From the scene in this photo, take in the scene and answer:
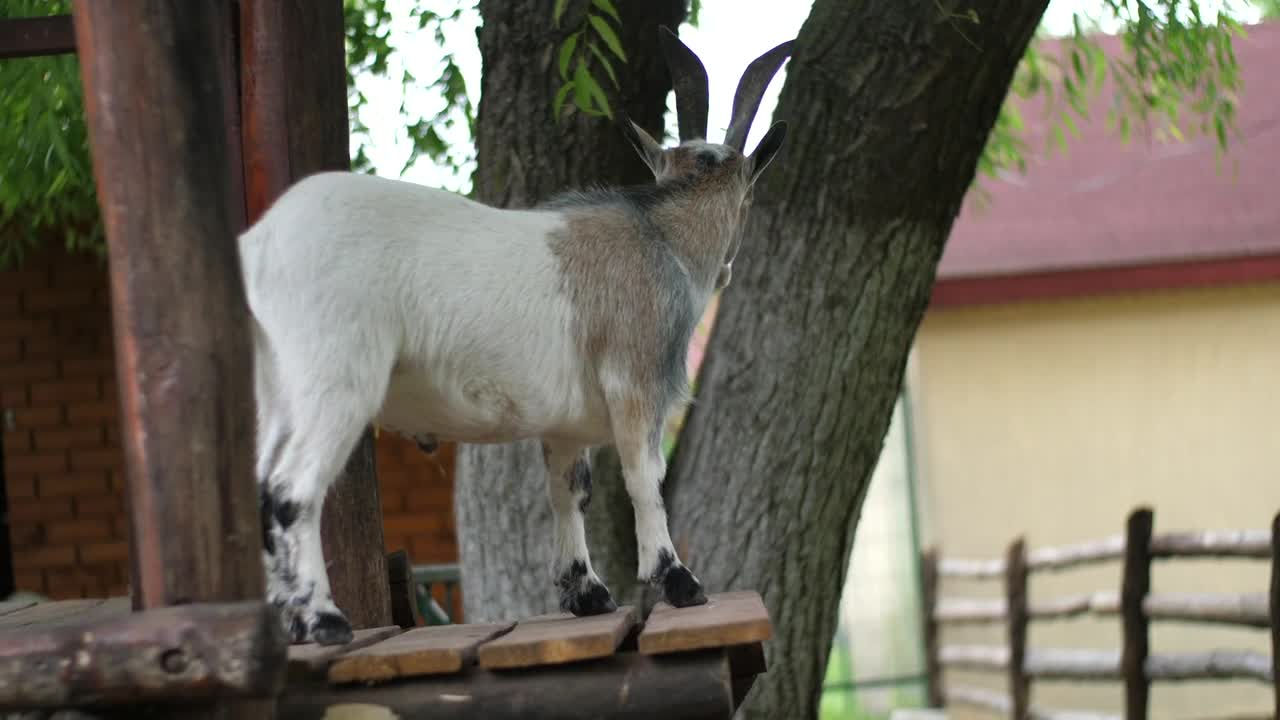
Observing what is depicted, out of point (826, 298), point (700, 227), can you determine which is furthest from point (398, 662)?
point (826, 298)

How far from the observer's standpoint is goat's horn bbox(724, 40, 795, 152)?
330 centimetres

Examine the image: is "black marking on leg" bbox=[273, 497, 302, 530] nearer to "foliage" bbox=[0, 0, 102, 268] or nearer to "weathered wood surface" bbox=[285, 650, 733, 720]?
"weathered wood surface" bbox=[285, 650, 733, 720]

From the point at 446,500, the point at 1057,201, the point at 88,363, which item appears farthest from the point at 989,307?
the point at 88,363

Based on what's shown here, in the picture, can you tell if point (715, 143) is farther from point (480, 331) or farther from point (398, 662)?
point (398, 662)

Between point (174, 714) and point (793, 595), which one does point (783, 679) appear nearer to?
point (793, 595)

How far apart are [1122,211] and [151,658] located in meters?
9.12

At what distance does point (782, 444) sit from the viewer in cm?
435

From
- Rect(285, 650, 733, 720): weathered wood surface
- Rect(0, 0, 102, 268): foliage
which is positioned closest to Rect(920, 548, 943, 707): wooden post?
Rect(0, 0, 102, 268): foliage

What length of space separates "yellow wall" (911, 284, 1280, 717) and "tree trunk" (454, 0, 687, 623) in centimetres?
587

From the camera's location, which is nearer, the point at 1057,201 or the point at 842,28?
the point at 842,28

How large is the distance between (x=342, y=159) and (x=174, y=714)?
5.86 feet

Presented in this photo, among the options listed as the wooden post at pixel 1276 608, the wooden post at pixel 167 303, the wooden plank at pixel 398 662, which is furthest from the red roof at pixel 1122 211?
the wooden post at pixel 167 303

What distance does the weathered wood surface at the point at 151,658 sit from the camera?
2.12 m

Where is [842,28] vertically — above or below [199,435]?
above
